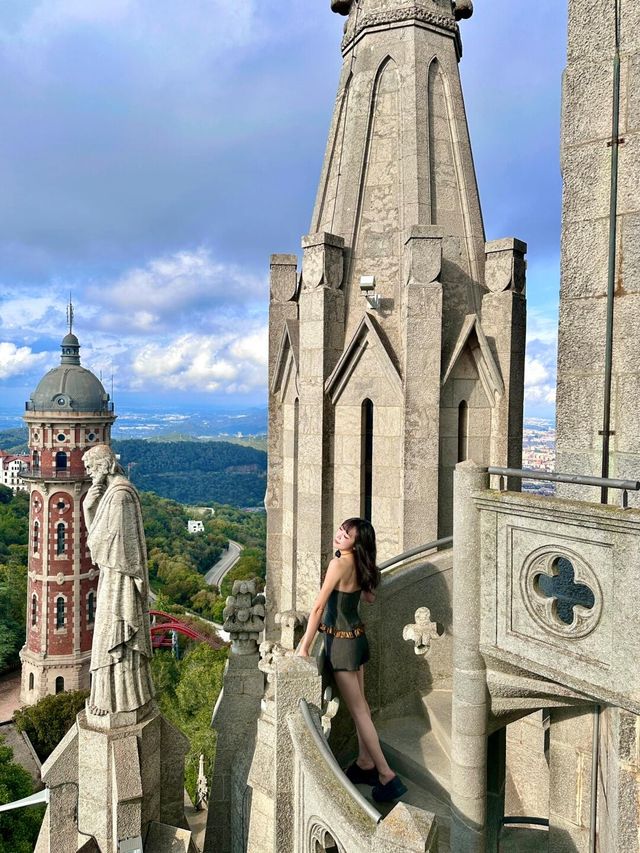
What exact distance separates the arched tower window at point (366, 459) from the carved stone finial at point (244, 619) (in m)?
2.28

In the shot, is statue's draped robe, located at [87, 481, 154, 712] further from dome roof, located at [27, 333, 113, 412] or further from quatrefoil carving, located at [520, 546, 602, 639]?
dome roof, located at [27, 333, 113, 412]

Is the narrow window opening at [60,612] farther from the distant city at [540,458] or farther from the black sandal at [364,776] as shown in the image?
the black sandal at [364,776]

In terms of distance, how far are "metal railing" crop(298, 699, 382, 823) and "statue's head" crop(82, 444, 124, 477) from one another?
3.22 metres

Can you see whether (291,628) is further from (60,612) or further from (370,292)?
(60,612)

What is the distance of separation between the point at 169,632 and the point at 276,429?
50903 millimetres

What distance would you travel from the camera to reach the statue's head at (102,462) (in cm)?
649

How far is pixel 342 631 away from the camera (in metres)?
5.32

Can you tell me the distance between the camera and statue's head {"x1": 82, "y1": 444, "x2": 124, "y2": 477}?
6.49m

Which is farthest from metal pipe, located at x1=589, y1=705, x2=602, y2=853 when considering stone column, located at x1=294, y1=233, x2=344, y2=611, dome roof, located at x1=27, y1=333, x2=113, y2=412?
dome roof, located at x1=27, y1=333, x2=113, y2=412

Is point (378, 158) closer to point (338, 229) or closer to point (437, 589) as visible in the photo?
point (338, 229)

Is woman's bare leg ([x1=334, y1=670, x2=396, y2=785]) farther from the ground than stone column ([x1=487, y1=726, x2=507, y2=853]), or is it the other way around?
woman's bare leg ([x1=334, y1=670, x2=396, y2=785])

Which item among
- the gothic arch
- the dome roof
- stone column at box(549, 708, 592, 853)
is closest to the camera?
the gothic arch

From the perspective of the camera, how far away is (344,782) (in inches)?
150

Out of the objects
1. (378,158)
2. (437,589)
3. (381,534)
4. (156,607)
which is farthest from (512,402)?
(156,607)
